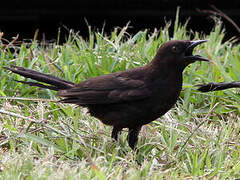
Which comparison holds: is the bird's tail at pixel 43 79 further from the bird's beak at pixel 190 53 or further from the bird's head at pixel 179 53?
the bird's beak at pixel 190 53

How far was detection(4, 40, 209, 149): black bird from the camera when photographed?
3.26m

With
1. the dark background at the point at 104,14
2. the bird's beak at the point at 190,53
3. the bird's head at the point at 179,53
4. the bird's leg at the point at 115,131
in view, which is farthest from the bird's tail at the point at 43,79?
the dark background at the point at 104,14

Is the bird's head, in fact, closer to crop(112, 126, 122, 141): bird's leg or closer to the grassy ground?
the grassy ground

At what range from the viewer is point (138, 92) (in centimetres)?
329

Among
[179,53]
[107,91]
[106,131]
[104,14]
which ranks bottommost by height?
[106,131]

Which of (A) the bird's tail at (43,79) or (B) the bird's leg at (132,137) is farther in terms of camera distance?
(A) the bird's tail at (43,79)

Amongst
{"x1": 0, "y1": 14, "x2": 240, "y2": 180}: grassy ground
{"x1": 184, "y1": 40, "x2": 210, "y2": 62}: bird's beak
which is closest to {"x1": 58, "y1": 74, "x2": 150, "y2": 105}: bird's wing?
Result: {"x1": 0, "y1": 14, "x2": 240, "y2": 180}: grassy ground

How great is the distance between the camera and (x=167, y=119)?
151 inches

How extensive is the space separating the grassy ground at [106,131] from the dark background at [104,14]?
3608 mm

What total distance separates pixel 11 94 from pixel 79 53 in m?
0.87

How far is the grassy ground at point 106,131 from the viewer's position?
2.96 meters

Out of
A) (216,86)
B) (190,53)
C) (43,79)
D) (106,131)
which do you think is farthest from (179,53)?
(43,79)

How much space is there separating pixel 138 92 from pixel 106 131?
1.77 ft

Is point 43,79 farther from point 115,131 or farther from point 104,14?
point 104,14
